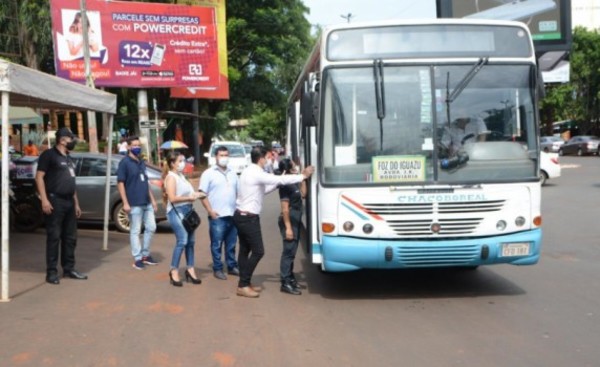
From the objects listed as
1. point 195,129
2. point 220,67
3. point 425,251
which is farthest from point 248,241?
point 195,129

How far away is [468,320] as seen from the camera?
5871 millimetres

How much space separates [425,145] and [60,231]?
4.56m

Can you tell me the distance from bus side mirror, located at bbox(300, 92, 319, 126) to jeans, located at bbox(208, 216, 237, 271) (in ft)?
7.22

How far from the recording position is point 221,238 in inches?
316

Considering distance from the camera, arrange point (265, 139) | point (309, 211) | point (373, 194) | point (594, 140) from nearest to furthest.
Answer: point (373, 194), point (309, 211), point (594, 140), point (265, 139)

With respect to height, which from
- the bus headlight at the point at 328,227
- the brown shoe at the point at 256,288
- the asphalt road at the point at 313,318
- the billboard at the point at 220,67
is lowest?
the asphalt road at the point at 313,318

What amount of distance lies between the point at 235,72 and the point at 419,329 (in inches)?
1133

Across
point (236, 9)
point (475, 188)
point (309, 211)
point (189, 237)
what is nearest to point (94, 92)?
point (189, 237)

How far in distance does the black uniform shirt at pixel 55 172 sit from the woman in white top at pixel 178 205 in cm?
119

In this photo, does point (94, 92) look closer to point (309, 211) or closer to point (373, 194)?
point (309, 211)

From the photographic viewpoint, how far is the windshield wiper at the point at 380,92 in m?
6.41

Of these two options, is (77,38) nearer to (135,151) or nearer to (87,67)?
(87,67)

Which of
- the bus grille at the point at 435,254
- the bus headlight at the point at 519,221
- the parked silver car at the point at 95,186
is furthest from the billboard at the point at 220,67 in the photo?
the bus headlight at the point at 519,221

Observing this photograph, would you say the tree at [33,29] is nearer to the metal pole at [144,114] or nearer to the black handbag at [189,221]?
the metal pole at [144,114]
